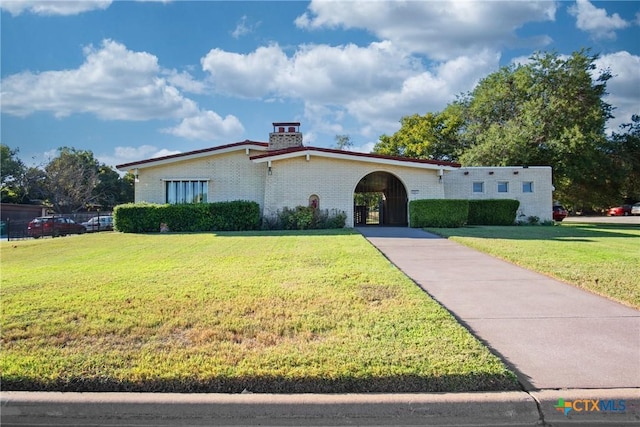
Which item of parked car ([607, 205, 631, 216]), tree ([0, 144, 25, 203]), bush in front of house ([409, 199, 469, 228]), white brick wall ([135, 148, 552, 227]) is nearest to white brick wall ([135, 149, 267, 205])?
white brick wall ([135, 148, 552, 227])

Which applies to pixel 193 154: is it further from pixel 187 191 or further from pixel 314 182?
pixel 314 182

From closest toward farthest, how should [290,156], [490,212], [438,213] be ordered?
[438,213] → [290,156] → [490,212]

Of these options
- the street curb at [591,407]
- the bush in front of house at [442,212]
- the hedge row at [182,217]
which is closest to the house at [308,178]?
the bush in front of house at [442,212]

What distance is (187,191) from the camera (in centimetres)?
2253

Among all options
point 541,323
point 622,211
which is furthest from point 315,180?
point 622,211

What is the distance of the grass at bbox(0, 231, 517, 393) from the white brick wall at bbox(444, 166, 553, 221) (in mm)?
16999

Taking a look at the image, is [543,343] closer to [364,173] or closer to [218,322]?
[218,322]

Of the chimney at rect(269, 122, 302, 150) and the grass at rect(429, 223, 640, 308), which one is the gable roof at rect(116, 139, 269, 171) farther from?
the grass at rect(429, 223, 640, 308)

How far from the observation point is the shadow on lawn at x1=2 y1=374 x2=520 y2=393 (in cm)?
362

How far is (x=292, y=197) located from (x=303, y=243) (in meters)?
7.67

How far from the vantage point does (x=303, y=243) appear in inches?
520

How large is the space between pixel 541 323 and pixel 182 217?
16856 millimetres

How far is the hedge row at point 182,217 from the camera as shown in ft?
64.5

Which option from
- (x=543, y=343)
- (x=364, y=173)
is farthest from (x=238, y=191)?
(x=543, y=343)
